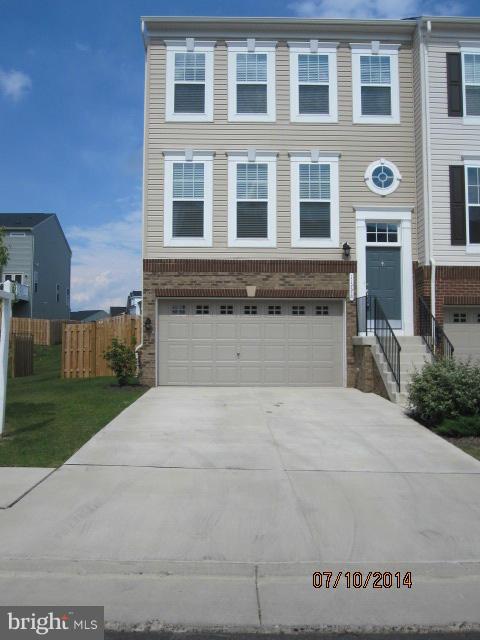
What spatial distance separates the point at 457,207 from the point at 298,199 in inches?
155

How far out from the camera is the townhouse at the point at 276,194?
43.9ft

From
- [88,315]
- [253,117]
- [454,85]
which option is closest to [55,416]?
[253,117]

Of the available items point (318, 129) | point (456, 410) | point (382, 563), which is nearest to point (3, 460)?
point (382, 563)

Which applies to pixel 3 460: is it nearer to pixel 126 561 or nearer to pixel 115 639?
pixel 126 561

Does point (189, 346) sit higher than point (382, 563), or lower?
higher

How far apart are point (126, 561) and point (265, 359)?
958cm

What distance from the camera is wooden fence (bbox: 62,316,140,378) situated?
650 inches

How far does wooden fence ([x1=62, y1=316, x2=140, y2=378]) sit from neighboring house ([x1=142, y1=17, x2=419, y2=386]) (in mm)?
3628

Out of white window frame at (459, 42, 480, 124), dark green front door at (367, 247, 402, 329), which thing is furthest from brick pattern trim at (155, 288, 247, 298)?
white window frame at (459, 42, 480, 124)

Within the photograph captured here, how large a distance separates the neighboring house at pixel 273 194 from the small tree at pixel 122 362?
33cm

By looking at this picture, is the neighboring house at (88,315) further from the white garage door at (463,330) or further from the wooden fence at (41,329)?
the white garage door at (463,330)

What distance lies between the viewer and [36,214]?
41.2m

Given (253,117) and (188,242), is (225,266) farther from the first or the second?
(253,117)

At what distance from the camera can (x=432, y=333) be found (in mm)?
12461
